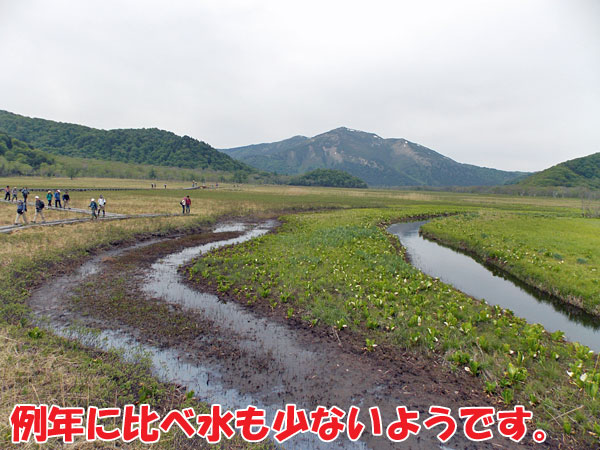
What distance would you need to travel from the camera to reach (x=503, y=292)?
17609mm

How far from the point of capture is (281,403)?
7309 mm

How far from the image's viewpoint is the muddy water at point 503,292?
13086 mm

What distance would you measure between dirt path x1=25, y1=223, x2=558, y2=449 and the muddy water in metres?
8.54

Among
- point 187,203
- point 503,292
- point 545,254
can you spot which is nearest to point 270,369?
point 503,292

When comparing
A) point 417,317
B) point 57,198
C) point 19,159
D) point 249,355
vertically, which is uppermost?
point 19,159

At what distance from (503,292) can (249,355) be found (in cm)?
1612

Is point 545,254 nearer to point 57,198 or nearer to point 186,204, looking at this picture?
point 186,204

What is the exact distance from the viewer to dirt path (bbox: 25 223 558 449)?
739cm

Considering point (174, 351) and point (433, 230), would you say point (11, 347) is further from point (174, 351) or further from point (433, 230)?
point (433, 230)

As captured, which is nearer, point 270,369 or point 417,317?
point 270,369

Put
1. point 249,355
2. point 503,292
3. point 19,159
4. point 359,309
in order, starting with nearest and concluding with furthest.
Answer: point 249,355 < point 359,309 < point 503,292 < point 19,159

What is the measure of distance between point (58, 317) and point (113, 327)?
2.41 m

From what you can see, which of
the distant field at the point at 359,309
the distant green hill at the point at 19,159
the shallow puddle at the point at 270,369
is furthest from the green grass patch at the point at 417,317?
the distant green hill at the point at 19,159

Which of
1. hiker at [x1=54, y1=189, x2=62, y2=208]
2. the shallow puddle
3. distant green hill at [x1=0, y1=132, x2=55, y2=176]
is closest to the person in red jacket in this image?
hiker at [x1=54, y1=189, x2=62, y2=208]
